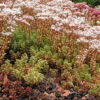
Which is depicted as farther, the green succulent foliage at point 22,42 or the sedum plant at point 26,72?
the green succulent foliage at point 22,42

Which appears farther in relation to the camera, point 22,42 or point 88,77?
point 22,42

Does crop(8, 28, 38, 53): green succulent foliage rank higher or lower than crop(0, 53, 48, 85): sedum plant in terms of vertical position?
higher

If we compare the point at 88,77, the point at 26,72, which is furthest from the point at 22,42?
the point at 88,77

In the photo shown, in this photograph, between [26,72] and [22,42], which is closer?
[26,72]

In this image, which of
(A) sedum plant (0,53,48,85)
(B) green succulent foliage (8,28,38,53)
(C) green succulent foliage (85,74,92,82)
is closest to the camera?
(A) sedum plant (0,53,48,85)

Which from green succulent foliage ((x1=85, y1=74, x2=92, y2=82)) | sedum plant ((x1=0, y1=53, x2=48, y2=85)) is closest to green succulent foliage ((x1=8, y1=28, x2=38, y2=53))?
sedum plant ((x1=0, y1=53, x2=48, y2=85))

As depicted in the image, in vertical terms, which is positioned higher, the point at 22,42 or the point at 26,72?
the point at 22,42

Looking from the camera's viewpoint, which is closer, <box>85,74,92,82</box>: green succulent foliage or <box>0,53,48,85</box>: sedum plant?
<box>0,53,48,85</box>: sedum plant

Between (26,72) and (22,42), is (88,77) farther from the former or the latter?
(22,42)

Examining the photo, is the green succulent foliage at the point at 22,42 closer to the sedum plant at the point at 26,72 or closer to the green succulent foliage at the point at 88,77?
the sedum plant at the point at 26,72

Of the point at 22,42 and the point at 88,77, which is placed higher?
the point at 22,42

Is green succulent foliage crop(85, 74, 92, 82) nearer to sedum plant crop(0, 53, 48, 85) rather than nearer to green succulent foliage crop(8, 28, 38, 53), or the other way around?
sedum plant crop(0, 53, 48, 85)

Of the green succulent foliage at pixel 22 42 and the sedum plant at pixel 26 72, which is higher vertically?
the green succulent foliage at pixel 22 42

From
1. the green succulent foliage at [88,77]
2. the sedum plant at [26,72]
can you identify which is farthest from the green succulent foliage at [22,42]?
the green succulent foliage at [88,77]
